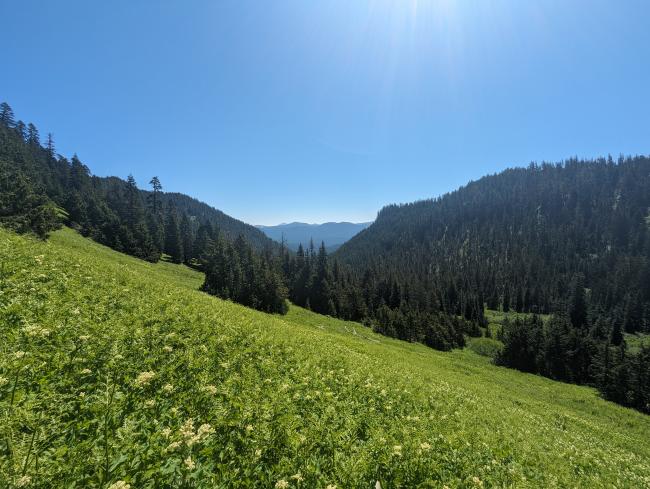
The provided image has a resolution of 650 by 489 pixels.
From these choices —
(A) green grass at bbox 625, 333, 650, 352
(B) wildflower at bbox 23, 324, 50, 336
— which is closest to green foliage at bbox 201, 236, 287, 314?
(B) wildflower at bbox 23, 324, 50, 336

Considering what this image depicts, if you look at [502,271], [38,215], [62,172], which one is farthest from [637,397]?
[62,172]

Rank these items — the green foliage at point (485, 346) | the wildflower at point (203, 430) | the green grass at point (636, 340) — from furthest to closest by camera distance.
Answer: the green grass at point (636, 340)
the green foliage at point (485, 346)
the wildflower at point (203, 430)

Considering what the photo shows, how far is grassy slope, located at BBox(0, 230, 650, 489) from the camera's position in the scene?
4078mm

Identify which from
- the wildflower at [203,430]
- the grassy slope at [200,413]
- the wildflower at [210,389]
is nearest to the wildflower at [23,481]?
the grassy slope at [200,413]

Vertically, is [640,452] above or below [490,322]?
above

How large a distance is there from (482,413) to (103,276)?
18.3m

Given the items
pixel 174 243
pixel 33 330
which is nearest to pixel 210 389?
pixel 33 330

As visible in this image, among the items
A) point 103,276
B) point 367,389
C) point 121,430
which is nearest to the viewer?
point 121,430

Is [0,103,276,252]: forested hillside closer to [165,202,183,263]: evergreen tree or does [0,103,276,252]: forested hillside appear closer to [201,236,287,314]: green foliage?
[165,202,183,263]: evergreen tree

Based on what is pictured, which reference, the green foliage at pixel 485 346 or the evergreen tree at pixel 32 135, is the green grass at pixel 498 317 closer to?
the green foliage at pixel 485 346

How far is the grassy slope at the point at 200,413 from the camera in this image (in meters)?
4.08

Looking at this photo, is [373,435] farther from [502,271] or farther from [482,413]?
[502,271]

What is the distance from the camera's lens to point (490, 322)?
125812 mm

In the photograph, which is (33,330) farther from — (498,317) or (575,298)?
(575,298)
